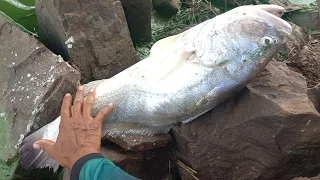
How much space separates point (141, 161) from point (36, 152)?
31.2 inches

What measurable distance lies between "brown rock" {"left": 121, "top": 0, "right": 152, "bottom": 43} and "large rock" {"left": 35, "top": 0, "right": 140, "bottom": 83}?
0.40 m

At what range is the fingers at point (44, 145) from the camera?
11.1 ft

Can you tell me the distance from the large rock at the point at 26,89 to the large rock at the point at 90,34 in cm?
25

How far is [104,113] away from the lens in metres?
3.42

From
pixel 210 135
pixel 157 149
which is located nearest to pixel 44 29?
pixel 157 149

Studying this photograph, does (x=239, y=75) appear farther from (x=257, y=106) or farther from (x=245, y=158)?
(x=245, y=158)

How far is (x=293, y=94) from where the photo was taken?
340 centimetres

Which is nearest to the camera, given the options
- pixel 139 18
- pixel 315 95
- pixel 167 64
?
pixel 167 64

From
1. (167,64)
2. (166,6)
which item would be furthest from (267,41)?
(166,6)

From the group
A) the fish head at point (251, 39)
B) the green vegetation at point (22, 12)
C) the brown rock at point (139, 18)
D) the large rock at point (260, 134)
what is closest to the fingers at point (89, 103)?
the large rock at point (260, 134)

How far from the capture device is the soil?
4344 mm

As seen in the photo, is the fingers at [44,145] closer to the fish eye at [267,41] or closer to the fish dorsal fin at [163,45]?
the fish dorsal fin at [163,45]

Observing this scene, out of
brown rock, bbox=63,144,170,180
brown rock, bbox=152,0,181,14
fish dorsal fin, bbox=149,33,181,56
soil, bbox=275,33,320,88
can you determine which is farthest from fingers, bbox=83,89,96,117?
brown rock, bbox=152,0,181,14

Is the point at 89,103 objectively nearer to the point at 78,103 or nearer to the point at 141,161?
the point at 78,103
